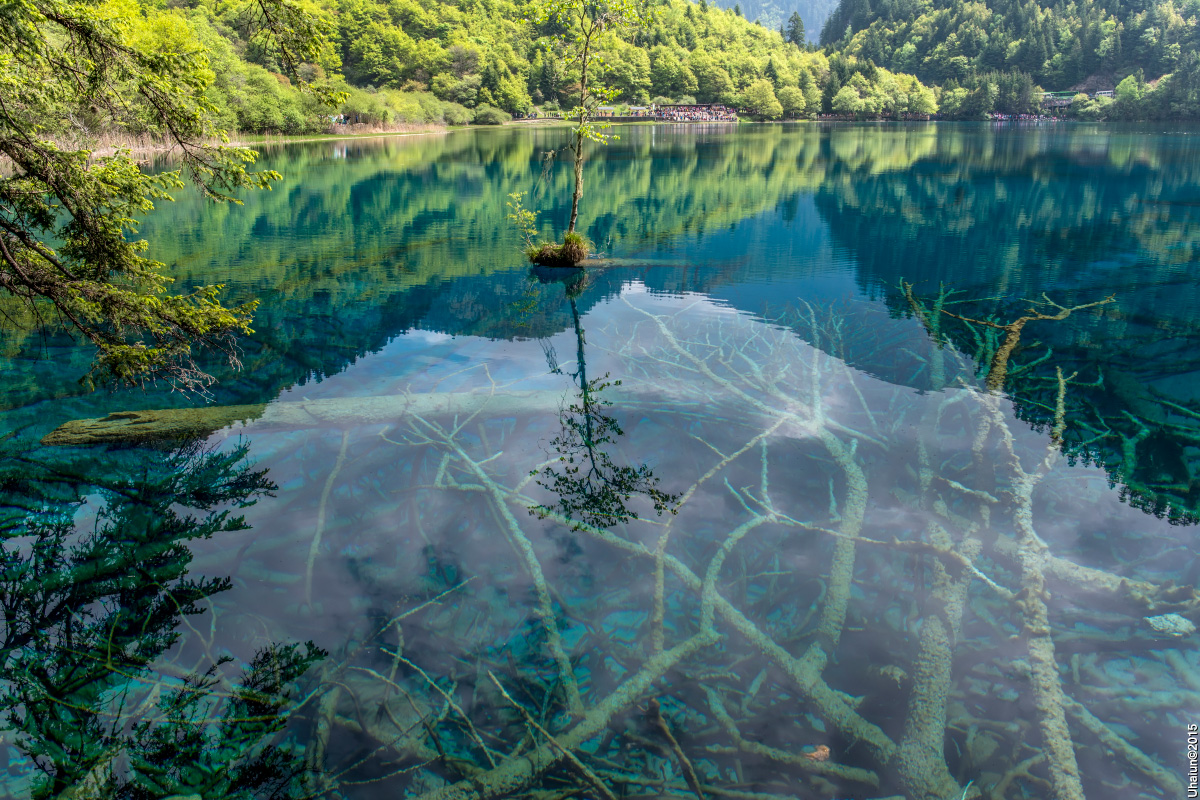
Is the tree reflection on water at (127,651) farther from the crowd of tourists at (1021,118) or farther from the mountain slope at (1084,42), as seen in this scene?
the mountain slope at (1084,42)

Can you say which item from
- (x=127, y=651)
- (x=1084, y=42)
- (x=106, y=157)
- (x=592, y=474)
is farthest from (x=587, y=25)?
(x=1084, y=42)

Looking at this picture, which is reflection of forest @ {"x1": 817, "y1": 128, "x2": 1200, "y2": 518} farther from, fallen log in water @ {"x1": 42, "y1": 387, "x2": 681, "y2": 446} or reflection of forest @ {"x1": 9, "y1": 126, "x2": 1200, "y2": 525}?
fallen log in water @ {"x1": 42, "y1": 387, "x2": 681, "y2": 446}

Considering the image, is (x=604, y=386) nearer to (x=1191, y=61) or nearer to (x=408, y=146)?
(x=408, y=146)

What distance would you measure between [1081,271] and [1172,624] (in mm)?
18973

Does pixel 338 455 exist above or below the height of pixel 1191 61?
below

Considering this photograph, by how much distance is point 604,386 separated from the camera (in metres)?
12.7

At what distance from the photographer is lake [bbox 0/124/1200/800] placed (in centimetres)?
543

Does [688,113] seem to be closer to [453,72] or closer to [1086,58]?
[453,72]

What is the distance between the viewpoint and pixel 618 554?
7910 mm

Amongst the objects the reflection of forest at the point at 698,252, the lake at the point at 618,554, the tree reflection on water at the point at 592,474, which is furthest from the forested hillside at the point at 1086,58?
the tree reflection on water at the point at 592,474

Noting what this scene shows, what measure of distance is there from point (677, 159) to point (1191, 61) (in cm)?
14321

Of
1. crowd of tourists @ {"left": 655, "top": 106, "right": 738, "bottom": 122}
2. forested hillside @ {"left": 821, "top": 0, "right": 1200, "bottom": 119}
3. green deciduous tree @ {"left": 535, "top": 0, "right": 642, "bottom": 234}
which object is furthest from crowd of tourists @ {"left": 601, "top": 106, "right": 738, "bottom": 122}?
green deciduous tree @ {"left": 535, "top": 0, "right": 642, "bottom": 234}

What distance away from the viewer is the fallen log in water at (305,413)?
1072 cm

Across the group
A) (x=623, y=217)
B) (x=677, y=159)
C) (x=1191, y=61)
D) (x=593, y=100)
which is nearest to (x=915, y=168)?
(x=677, y=159)
